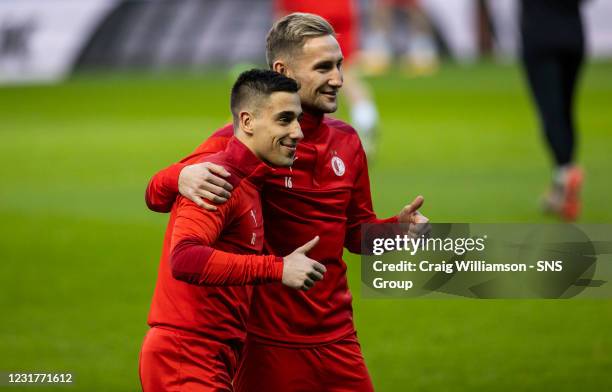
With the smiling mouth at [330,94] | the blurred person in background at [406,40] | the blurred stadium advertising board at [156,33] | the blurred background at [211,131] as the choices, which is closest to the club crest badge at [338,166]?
the smiling mouth at [330,94]

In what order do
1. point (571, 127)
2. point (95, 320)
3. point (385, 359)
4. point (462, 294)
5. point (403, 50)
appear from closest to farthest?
point (462, 294) < point (385, 359) < point (95, 320) < point (571, 127) < point (403, 50)

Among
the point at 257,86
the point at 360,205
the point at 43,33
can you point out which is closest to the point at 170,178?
the point at 257,86

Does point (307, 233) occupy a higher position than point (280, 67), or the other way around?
point (280, 67)

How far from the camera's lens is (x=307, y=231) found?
4.38m

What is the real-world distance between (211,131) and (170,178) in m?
12.2

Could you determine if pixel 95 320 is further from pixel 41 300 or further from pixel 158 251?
pixel 158 251

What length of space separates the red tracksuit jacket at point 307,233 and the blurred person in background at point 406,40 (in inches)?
730

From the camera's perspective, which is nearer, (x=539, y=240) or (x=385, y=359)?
(x=539, y=240)

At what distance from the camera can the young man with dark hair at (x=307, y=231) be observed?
432 centimetres

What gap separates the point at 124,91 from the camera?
2186cm

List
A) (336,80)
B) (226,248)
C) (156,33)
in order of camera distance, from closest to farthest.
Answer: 1. (226,248)
2. (336,80)
3. (156,33)

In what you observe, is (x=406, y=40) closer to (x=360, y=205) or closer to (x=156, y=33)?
(x=156, y=33)

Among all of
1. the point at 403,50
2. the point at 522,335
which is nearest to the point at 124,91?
the point at 403,50

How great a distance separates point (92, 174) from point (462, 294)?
9203mm
